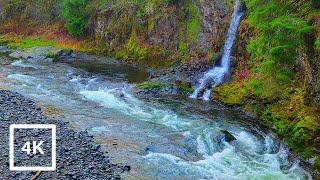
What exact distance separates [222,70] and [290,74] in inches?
369

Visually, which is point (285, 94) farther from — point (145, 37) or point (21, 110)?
point (145, 37)

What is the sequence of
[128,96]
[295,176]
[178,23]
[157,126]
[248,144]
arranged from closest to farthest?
1. [295,176]
2. [248,144]
3. [157,126]
4. [128,96]
5. [178,23]

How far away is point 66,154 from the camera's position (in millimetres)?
16219

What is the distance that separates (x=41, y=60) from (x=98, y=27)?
6.48 metres

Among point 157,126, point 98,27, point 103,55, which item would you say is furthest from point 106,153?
point 98,27

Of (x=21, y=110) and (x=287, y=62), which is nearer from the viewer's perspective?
(x=287, y=62)

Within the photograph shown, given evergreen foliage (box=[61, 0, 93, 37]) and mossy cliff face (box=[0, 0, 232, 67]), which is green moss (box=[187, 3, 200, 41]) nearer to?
mossy cliff face (box=[0, 0, 232, 67])

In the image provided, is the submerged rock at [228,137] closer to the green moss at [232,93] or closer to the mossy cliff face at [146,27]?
the green moss at [232,93]

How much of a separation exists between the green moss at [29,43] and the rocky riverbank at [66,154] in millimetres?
21163

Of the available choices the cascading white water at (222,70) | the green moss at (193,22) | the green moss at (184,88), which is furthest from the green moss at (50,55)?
the cascading white water at (222,70)

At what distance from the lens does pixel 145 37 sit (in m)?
37.0

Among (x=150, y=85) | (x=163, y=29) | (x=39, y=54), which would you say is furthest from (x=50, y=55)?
(x=150, y=85)

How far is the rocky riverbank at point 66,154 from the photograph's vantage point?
47.2ft

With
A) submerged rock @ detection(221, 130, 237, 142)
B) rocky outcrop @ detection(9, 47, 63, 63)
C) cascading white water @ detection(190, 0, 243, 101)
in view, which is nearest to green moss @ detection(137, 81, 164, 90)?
cascading white water @ detection(190, 0, 243, 101)
